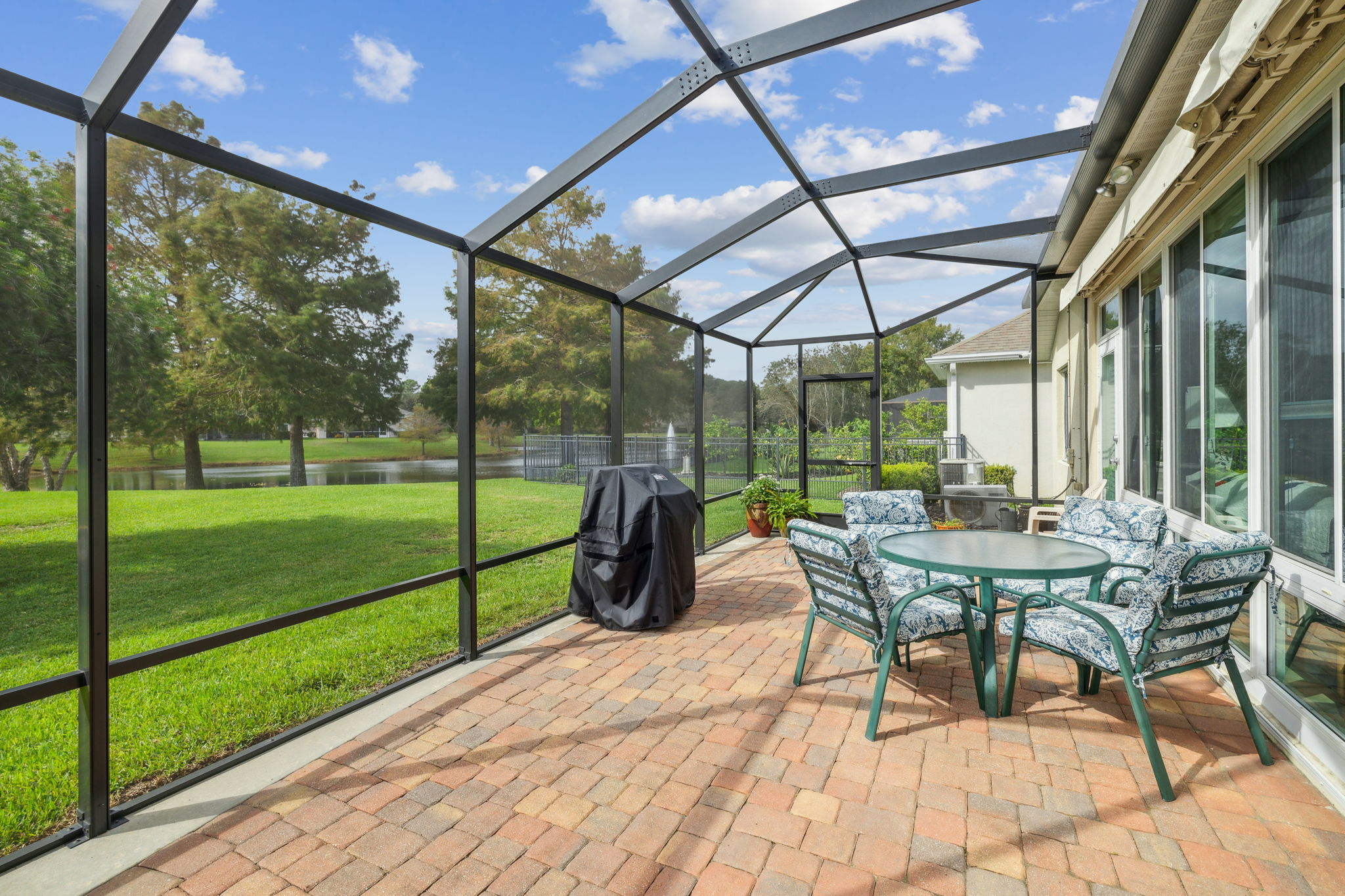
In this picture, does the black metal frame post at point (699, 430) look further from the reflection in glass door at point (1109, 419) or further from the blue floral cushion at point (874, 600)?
the reflection in glass door at point (1109, 419)

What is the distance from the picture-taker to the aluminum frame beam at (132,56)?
1.77 m

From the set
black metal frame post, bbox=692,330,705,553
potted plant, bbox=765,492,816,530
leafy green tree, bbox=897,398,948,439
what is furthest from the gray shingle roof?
black metal frame post, bbox=692,330,705,553

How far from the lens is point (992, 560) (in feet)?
9.55

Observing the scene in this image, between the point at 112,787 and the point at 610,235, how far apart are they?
570 centimetres

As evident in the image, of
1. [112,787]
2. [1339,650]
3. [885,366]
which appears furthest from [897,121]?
[885,366]

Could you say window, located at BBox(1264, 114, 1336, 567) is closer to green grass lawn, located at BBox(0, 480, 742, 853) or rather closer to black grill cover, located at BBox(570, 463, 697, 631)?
black grill cover, located at BBox(570, 463, 697, 631)

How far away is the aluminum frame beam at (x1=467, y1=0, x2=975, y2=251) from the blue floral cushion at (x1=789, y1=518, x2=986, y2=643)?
2.11 metres

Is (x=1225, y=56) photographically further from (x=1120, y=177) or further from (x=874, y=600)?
(x=874, y=600)

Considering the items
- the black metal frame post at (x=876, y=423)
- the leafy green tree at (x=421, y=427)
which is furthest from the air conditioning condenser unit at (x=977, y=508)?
the leafy green tree at (x=421, y=427)

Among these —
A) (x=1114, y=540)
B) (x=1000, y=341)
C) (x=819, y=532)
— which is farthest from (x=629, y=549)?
(x=1000, y=341)

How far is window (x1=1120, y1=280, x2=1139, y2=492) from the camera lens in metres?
4.64

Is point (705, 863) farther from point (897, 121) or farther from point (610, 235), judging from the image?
point (610, 235)

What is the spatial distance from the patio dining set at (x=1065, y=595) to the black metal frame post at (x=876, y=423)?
12.3ft

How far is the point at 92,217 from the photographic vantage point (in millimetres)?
1939
